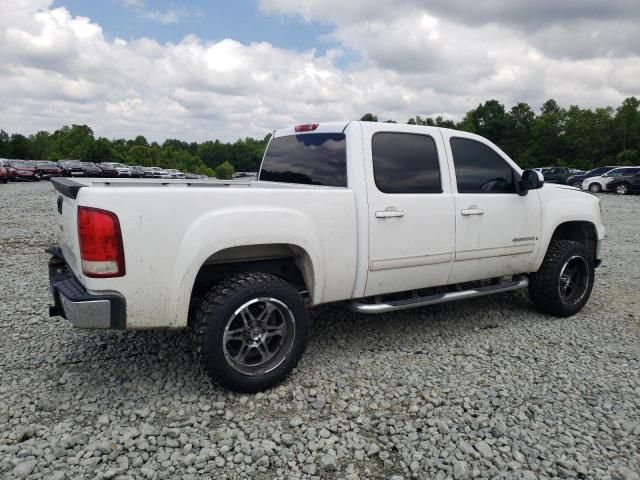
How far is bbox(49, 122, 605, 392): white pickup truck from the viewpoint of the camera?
2.86m

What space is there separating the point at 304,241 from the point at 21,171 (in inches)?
1344

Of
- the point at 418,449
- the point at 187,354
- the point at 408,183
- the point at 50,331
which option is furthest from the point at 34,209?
the point at 418,449

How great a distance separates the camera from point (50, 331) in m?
4.40

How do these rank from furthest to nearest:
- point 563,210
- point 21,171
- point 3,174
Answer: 1. point 21,171
2. point 3,174
3. point 563,210

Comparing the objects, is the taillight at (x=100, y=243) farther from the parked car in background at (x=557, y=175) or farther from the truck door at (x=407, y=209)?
the parked car in background at (x=557, y=175)

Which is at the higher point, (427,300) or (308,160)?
(308,160)

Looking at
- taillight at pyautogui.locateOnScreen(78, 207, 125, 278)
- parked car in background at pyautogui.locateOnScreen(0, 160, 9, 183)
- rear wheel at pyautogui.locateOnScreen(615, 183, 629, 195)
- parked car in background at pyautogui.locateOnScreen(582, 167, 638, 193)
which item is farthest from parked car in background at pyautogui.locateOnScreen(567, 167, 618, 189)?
parked car in background at pyautogui.locateOnScreen(0, 160, 9, 183)

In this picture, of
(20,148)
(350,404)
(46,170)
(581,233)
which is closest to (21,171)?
(46,170)

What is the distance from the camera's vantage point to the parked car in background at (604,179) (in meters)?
26.0

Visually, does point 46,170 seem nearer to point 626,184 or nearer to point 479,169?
point 479,169

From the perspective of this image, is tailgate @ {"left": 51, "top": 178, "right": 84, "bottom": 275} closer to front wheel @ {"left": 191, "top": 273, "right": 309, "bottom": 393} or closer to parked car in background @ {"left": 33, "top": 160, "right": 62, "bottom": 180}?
front wheel @ {"left": 191, "top": 273, "right": 309, "bottom": 393}

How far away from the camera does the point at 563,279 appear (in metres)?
4.96

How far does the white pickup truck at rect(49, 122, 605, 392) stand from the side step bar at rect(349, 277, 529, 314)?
0.06ft

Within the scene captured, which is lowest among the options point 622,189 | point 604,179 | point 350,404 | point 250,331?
point 350,404
